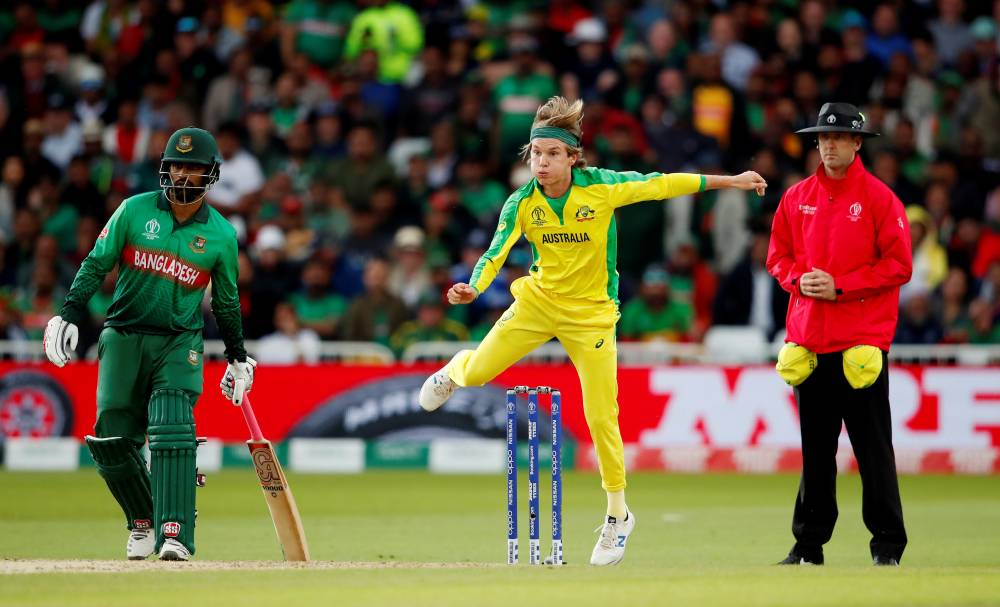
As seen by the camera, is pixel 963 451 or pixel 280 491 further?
pixel 963 451

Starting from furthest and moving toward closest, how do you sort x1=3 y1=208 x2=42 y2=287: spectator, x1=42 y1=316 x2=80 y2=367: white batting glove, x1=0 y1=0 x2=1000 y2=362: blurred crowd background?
x1=3 y1=208 x2=42 y2=287: spectator
x1=0 y1=0 x2=1000 y2=362: blurred crowd background
x1=42 y1=316 x2=80 y2=367: white batting glove

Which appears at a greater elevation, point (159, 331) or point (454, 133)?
point (454, 133)

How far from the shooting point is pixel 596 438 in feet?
31.0

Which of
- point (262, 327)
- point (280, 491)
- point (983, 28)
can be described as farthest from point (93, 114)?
point (280, 491)

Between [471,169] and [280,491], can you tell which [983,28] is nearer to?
[471,169]

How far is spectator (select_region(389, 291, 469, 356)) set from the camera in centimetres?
1702

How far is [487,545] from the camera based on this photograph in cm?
1074

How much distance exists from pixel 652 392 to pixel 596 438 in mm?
7378

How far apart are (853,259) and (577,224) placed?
4.92 ft

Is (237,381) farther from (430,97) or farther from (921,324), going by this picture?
(430,97)

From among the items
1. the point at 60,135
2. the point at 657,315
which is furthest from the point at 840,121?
the point at 60,135

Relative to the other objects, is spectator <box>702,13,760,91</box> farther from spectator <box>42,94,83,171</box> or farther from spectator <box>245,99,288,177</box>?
spectator <box>42,94,83,171</box>

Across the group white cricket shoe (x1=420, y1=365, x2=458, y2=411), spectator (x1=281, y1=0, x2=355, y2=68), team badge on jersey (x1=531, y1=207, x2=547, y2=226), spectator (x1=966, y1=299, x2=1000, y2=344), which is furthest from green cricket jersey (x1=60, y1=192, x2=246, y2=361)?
spectator (x1=281, y1=0, x2=355, y2=68)

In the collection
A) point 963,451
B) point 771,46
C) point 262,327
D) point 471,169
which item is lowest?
point 963,451
